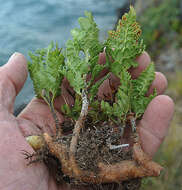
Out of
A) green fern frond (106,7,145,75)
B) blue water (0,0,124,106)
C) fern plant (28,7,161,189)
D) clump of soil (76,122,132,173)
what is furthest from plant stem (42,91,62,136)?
green fern frond (106,7,145,75)

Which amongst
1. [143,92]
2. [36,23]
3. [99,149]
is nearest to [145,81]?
[143,92]

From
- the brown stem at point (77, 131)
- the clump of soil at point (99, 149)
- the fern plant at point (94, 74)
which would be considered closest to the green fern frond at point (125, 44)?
the fern plant at point (94, 74)

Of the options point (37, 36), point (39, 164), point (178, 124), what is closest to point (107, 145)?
point (39, 164)

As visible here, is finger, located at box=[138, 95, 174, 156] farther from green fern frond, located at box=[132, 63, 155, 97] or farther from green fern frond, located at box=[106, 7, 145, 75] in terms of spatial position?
green fern frond, located at box=[106, 7, 145, 75]

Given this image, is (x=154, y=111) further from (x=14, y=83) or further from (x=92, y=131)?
(x=14, y=83)

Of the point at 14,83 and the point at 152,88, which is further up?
the point at 14,83

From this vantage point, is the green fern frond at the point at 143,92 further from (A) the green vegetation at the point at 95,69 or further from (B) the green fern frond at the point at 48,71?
(B) the green fern frond at the point at 48,71
